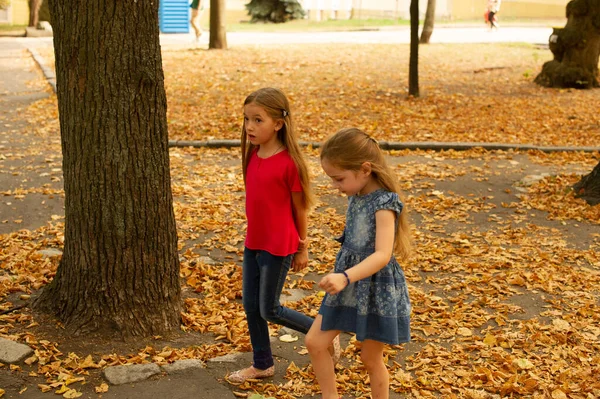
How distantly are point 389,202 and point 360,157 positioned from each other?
0.76 ft

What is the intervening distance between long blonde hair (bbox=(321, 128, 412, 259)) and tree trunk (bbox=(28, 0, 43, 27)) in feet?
88.1

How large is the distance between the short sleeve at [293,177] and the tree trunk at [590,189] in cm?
460

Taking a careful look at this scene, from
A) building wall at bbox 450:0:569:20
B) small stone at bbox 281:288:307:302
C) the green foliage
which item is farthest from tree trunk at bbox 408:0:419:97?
building wall at bbox 450:0:569:20

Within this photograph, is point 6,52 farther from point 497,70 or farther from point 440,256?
point 440,256

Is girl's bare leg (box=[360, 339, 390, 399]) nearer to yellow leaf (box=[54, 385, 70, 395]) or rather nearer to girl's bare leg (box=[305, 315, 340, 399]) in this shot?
girl's bare leg (box=[305, 315, 340, 399])

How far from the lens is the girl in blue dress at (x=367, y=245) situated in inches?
131

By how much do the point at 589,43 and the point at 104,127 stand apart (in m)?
12.4

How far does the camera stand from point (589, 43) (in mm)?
14453

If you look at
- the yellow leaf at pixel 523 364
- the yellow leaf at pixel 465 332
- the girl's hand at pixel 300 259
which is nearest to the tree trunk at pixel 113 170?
the girl's hand at pixel 300 259

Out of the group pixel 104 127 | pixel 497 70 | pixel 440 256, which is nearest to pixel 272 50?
pixel 497 70

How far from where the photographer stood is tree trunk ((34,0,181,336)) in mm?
4250

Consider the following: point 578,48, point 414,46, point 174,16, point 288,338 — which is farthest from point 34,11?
point 288,338

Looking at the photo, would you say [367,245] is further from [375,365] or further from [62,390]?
[62,390]

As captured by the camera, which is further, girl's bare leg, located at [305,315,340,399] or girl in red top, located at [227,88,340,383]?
girl in red top, located at [227,88,340,383]
